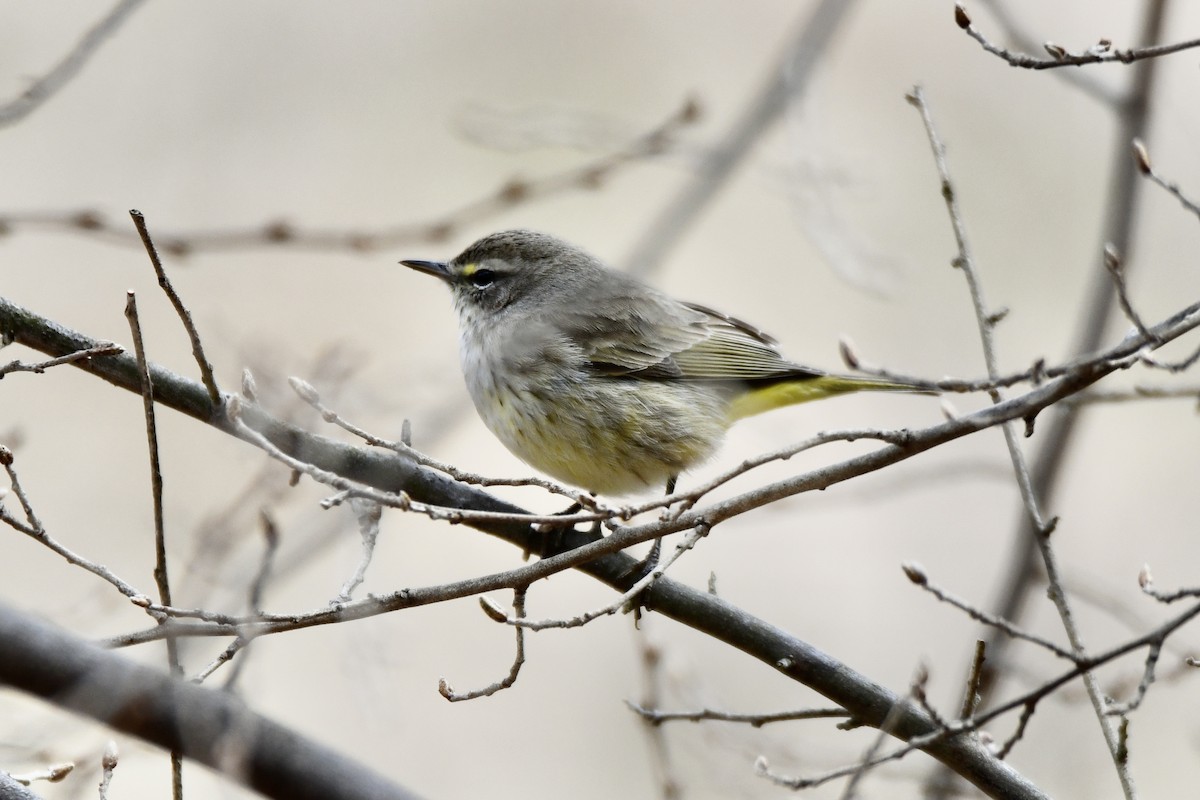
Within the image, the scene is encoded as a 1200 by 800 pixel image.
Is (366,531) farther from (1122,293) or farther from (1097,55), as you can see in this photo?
(1097,55)

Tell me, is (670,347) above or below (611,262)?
below

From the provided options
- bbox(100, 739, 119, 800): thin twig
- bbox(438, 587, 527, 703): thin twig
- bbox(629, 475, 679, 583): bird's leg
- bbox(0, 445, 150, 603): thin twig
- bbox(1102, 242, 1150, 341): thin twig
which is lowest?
bbox(100, 739, 119, 800): thin twig

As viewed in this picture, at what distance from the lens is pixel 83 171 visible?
7836 mm

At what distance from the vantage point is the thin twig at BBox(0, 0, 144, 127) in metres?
3.38

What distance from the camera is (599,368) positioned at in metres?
5.01

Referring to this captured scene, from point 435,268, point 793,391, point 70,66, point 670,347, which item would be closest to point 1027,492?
point 793,391

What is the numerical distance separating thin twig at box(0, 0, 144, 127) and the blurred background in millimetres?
1612

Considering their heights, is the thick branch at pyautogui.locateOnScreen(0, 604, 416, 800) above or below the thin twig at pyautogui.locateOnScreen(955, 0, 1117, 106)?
below

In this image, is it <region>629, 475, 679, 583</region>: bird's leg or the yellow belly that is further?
the yellow belly

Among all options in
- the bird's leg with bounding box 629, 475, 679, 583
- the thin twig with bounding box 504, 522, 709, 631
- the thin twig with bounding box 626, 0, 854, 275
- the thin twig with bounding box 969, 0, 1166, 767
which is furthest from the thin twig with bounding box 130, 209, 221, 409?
the thin twig with bounding box 969, 0, 1166, 767

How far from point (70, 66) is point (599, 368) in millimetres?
2304

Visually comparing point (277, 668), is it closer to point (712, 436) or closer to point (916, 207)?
point (712, 436)

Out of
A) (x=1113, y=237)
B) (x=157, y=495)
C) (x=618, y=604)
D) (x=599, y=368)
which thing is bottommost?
(x=157, y=495)

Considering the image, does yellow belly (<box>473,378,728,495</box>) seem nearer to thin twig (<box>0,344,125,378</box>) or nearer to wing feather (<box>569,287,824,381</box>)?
wing feather (<box>569,287,824,381</box>)
